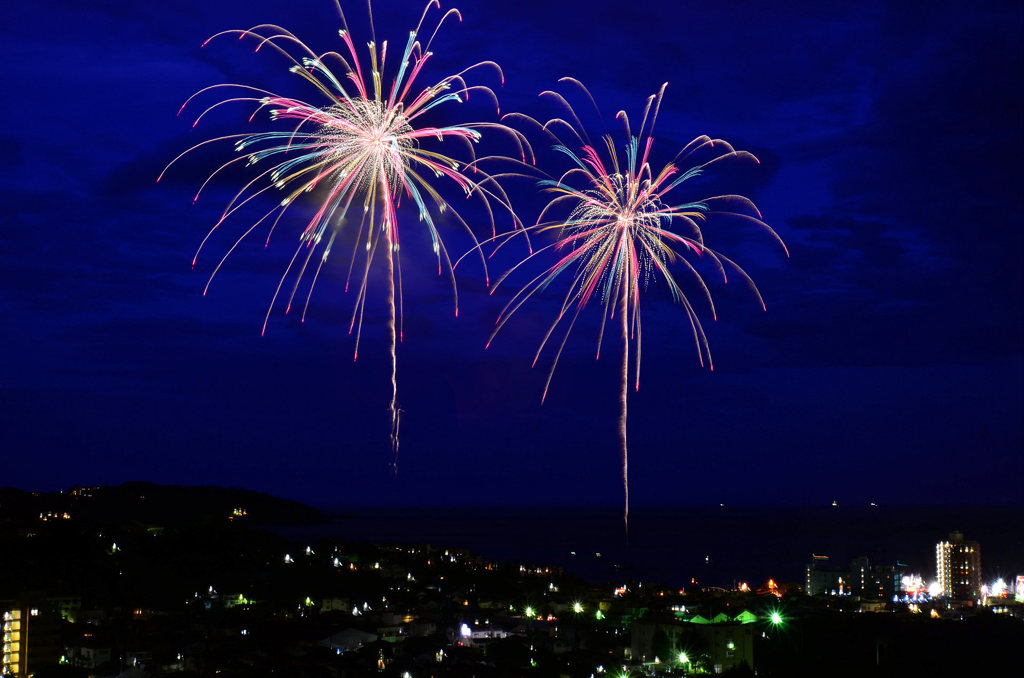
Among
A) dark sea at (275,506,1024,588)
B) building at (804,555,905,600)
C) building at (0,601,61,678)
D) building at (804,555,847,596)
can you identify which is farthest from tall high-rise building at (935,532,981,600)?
building at (0,601,61,678)

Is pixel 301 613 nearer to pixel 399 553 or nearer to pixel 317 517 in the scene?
pixel 399 553

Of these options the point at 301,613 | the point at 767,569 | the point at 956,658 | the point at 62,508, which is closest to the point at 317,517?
the point at 62,508

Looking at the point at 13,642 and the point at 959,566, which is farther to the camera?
the point at 959,566

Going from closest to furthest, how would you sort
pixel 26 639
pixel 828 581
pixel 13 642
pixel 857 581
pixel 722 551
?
pixel 13 642, pixel 26 639, pixel 857 581, pixel 828 581, pixel 722 551

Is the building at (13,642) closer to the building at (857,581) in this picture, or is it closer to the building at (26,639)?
the building at (26,639)

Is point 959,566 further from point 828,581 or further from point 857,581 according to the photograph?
point 828,581

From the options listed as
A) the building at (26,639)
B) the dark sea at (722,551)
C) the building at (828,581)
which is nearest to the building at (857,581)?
the building at (828,581)

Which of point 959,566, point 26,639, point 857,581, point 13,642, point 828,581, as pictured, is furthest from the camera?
point 959,566

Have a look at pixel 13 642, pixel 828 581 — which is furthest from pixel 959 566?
pixel 13 642
